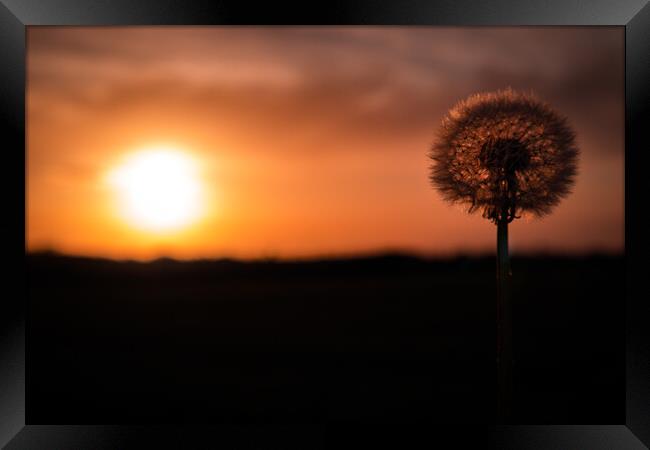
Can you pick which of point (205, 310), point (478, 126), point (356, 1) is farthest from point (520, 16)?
point (205, 310)

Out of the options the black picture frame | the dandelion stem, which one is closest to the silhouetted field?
the dandelion stem

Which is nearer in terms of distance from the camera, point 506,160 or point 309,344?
point 506,160

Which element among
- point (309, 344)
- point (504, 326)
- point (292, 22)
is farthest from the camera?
point (309, 344)

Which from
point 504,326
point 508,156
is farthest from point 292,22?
point 504,326

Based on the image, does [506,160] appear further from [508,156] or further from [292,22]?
[292,22]

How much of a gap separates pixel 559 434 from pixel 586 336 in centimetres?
73

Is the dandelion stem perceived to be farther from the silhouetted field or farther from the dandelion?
the silhouetted field

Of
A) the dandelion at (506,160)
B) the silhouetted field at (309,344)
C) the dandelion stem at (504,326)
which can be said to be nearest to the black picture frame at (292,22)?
the dandelion stem at (504,326)

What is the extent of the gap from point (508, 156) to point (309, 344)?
165 centimetres

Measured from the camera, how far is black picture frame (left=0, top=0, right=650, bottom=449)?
9.02 ft

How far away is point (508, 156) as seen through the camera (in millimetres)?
3029

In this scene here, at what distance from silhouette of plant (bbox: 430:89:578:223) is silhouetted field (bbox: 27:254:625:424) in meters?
0.57

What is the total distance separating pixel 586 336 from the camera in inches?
134

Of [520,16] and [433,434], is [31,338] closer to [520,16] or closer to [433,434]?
[433,434]
